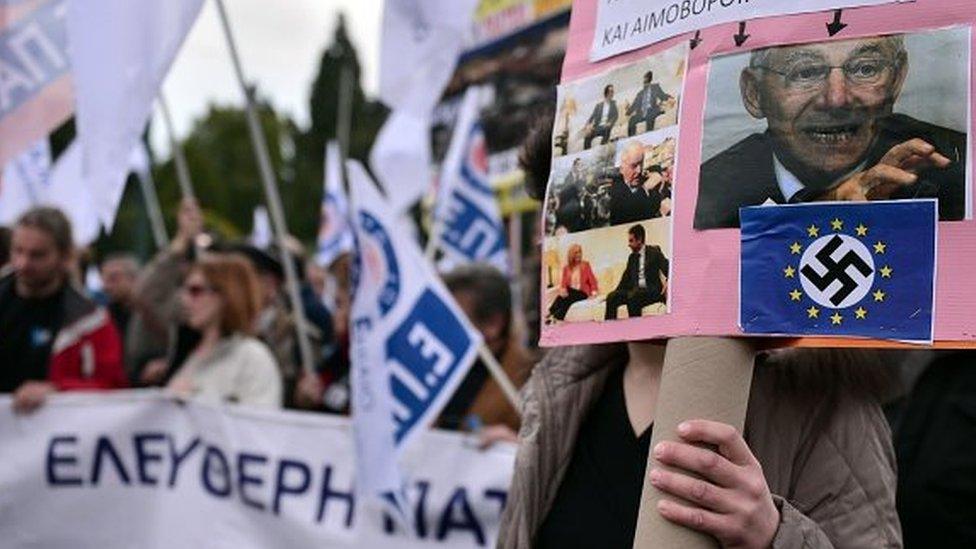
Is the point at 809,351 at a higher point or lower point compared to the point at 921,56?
lower

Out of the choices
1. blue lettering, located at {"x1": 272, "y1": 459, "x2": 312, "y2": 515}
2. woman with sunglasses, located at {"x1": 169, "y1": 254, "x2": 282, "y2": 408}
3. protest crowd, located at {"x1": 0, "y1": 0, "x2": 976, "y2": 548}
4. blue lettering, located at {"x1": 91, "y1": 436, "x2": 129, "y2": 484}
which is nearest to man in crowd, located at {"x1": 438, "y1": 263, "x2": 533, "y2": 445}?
protest crowd, located at {"x1": 0, "y1": 0, "x2": 976, "y2": 548}

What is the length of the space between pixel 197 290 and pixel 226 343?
0.98 feet

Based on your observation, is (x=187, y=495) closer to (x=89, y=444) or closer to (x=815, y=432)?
(x=89, y=444)

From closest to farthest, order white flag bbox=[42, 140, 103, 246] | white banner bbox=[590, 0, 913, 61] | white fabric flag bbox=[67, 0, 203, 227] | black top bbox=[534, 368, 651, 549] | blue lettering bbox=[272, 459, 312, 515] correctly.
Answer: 1. white banner bbox=[590, 0, 913, 61]
2. black top bbox=[534, 368, 651, 549]
3. white fabric flag bbox=[67, 0, 203, 227]
4. blue lettering bbox=[272, 459, 312, 515]
5. white flag bbox=[42, 140, 103, 246]

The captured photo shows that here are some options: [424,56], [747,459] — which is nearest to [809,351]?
[747,459]

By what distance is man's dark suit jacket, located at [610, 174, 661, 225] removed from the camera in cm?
169

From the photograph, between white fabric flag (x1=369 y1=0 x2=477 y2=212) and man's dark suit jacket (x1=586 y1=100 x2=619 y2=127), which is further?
white fabric flag (x1=369 y1=0 x2=477 y2=212)

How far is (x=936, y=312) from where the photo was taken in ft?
4.96

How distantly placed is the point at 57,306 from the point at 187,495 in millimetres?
1062

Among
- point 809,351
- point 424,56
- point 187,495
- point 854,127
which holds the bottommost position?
point 187,495

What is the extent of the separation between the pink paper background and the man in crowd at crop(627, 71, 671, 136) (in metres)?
0.04

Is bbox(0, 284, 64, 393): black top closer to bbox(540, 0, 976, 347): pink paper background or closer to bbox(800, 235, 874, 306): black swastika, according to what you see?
bbox(540, 0, 976, 347): pink paper background

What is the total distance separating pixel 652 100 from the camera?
1730mm

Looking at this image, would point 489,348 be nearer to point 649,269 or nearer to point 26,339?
point 26,339
